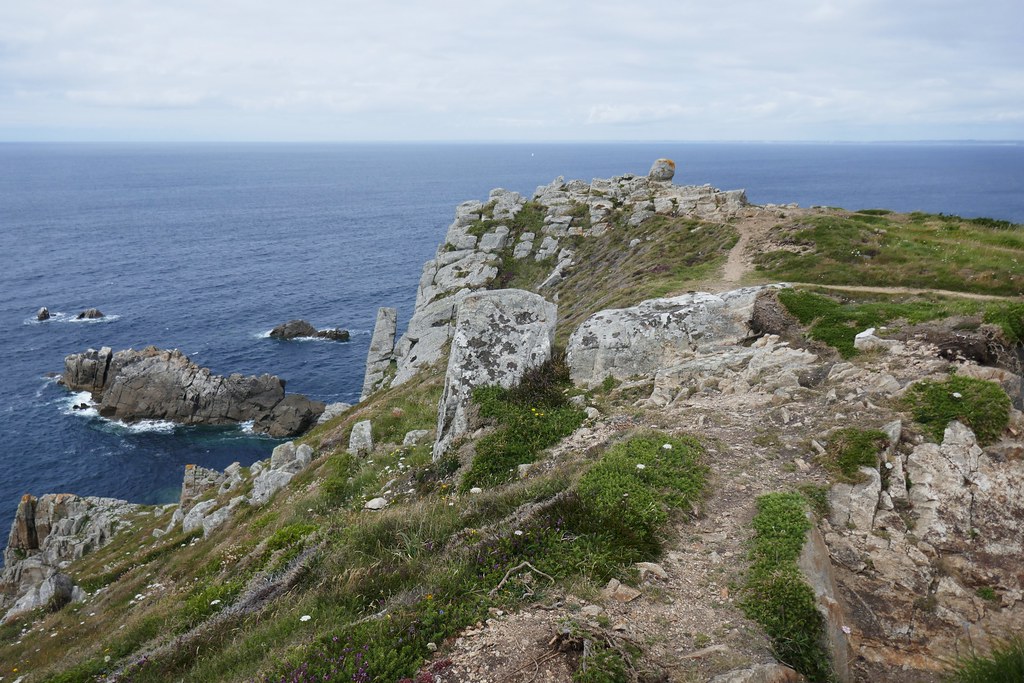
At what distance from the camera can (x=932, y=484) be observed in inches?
465

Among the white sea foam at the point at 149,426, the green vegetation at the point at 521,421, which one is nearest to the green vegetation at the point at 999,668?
the green vegetation at the point at 521,421

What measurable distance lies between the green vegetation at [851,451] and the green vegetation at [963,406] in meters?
1.29

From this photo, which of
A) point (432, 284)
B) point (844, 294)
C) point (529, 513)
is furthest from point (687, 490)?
point (432, 284)

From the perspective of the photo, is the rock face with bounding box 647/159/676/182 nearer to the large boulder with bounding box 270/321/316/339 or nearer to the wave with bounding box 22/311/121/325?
the large boulder with bounding box 270/321/316/339

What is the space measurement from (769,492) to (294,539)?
11548 millimetres

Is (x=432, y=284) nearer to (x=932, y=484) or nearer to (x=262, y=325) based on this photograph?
(x=262, y=325)

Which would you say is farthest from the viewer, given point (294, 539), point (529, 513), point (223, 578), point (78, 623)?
point (78, 623)

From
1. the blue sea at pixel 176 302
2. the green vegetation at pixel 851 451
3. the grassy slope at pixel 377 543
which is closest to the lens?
the grassy slope at pixel 377 543

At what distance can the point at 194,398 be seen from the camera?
63.9 m

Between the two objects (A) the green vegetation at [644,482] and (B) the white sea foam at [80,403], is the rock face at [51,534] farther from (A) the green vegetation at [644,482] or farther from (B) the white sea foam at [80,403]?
(A) the green vegetation at [644,482]

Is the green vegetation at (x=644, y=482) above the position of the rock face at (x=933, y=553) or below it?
above

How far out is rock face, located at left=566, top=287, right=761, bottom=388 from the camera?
21.3 metres

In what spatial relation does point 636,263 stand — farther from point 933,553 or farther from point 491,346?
point 933,553

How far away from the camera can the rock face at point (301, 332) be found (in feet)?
271
